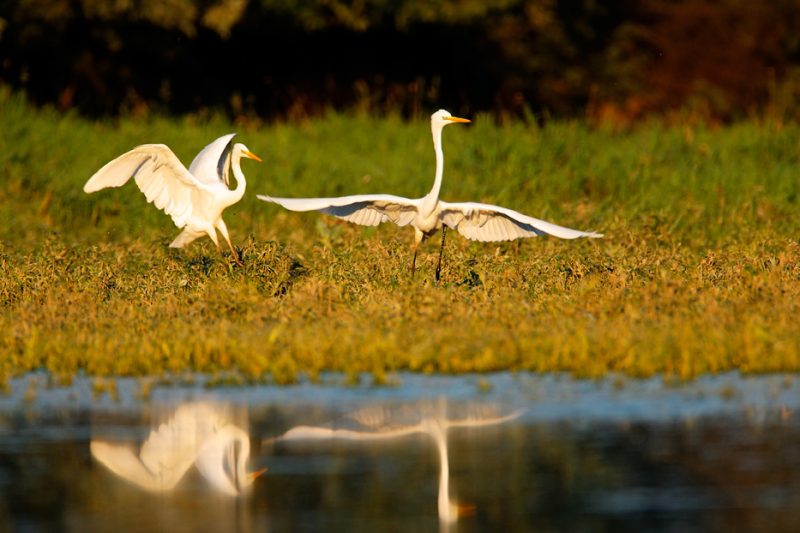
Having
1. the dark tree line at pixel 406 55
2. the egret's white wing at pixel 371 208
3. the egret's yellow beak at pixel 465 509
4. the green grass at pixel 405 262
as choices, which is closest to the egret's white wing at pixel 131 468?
the egret's yellow beak at pixel 465 509

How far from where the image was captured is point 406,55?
2645 centimetres

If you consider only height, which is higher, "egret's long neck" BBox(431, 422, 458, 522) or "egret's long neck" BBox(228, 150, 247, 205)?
"egret's long neck" BBox(228, 150, 247, 205)

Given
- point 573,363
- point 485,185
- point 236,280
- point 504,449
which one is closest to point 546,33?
point 485,185

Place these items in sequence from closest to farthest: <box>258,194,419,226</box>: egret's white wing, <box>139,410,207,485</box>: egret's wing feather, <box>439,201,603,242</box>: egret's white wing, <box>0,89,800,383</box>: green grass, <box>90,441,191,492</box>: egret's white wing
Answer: <box>90,441,191,492</box>: egret's white wing → <box>139,410,207,485</box>: egret's wing feather → <box>0,89,800,383</box>: green grass → <box>258,194,419,226</box>: egret's white wing → <box>439,201,603,242</box>: egret's white wing

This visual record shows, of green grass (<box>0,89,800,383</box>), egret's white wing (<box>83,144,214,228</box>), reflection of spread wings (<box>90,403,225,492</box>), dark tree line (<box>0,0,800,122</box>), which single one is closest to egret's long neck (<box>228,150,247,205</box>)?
egret's white wing (<box>83,144,214,228</box>)

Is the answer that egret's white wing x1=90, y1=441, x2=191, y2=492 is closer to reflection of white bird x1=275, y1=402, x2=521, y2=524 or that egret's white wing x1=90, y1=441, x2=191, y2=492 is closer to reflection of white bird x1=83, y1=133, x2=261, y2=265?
reflection of white bird x1=275, y1=402, x2=521, y2=524

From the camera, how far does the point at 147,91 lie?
24.2 metres

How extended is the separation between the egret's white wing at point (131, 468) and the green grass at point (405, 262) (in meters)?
1.46

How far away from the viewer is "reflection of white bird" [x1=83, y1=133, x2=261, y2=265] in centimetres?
1068

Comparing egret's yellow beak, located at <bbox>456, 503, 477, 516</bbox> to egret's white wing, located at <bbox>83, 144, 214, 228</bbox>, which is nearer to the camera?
egret's yellow beak, located at <bbox>456, 503, 477, 516</bbox>

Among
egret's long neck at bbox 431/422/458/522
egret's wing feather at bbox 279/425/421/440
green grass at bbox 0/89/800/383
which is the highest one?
green grass at bbox 0/89/800/383

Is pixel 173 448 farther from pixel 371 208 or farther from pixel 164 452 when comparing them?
pixel 371 208

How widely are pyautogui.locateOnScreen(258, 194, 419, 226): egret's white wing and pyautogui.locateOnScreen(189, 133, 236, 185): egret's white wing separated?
71 cm

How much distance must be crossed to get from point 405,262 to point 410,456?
16.4 ft
